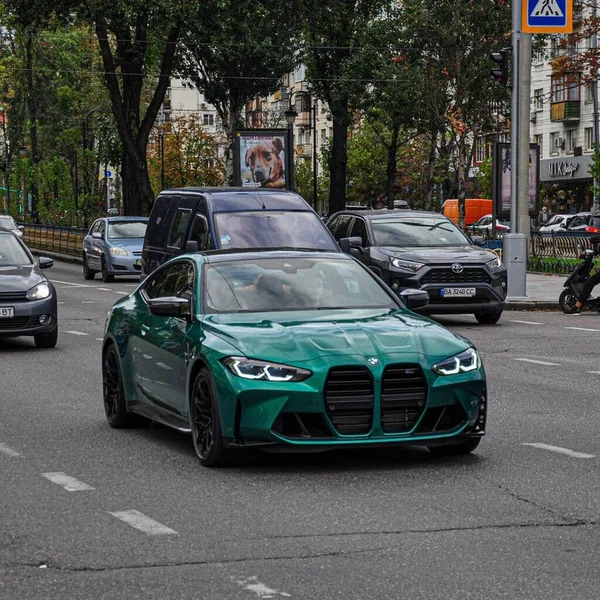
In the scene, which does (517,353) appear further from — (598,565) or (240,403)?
(598,565)

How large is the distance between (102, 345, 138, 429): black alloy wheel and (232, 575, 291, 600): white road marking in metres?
5.21

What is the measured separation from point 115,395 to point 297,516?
406cm

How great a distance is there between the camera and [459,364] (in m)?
9.65

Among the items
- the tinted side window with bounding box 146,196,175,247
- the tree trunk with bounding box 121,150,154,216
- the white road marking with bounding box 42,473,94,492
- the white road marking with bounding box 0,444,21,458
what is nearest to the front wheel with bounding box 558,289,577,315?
the tinted side window with bounding box 146,196,175,247

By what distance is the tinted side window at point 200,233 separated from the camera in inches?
846

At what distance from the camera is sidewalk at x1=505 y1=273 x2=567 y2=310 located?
2694cm

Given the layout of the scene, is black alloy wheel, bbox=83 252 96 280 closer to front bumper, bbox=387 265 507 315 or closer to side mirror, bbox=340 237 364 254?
side mirror, bbox=340 237 364 254

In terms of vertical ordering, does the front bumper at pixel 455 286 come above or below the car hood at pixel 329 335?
below

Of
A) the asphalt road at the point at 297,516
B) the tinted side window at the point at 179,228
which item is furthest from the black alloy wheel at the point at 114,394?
the tinted side window at the point at 179,228

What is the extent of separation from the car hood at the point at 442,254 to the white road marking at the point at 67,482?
14159mm

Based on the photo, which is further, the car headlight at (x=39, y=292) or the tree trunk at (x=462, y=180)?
the tree trunk at (x=462, y=180)

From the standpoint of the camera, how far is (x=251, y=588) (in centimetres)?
634

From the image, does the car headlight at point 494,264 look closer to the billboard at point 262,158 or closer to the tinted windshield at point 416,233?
the tinted windshield at point 416,233

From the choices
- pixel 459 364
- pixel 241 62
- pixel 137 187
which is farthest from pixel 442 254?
pixel 241 62
